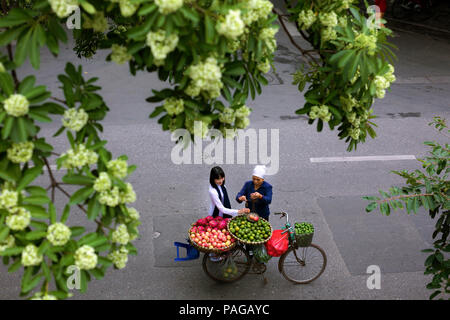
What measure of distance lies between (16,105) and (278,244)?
4.12m

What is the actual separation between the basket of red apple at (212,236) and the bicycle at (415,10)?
53.7 feet

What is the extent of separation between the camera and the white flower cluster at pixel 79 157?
10.2ft

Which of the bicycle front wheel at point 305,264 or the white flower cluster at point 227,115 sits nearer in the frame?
the white flower cluster at point 227,115

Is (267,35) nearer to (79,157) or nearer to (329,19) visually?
(329,19)

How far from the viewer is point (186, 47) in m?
3.04

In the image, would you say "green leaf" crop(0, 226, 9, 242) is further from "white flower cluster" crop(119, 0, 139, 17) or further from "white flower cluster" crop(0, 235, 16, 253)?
"white flower cluster" crop(119, 0, 139, 17)

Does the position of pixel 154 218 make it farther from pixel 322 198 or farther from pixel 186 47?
pixel 186 47

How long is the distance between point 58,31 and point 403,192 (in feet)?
12.6

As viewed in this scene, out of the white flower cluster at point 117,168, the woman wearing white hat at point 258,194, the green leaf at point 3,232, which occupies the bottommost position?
the woman wearing white hat at point 258,194

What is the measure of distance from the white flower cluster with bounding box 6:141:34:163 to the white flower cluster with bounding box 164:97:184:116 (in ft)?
3.13

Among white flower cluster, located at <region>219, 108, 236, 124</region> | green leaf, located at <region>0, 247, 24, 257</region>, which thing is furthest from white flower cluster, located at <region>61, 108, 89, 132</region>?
white flower cluster, located at <region>219, 108, 236, 124</region>

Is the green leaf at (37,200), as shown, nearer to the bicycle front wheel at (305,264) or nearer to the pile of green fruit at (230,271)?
the pile of green fruit at (230,271)

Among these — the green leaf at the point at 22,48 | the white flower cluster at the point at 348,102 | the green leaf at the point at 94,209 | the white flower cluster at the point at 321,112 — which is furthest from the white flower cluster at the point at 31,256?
the white flower cluster at the point at 348,102
